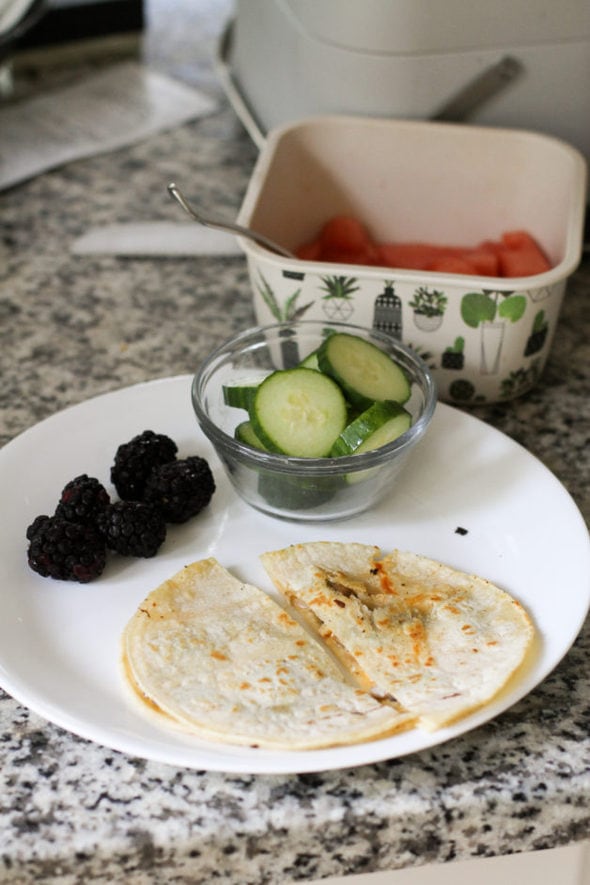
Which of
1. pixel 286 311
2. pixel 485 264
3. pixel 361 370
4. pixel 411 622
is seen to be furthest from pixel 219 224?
pixel 411 622

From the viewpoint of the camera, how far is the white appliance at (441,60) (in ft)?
3.86

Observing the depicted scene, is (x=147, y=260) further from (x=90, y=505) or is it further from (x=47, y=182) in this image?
(x=90, y=505)

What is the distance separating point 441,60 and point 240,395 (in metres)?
0.49

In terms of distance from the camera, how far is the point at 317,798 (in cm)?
74

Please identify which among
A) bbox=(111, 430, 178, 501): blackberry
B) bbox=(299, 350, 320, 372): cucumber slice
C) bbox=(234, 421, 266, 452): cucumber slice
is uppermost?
bbox=(299, 350, 320, 372): cucumber slice

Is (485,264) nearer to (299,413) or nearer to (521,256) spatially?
(521,256)

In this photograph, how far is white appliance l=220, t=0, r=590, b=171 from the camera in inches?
46.4

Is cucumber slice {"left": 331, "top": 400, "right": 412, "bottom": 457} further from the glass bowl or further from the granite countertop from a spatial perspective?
the granite countertop

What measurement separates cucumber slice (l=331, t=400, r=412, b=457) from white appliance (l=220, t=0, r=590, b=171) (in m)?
0.48

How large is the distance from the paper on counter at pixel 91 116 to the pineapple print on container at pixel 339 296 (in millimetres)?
665

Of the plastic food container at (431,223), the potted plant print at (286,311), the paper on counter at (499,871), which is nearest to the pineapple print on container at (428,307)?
the plastic food container at (431,223)

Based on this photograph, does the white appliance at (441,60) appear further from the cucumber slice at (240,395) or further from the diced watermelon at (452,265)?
the cucumber slice at (240,395)

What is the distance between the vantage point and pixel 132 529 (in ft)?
2.91

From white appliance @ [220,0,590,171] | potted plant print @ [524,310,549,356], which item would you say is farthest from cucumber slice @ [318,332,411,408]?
white appliance @ [220,0,590,171]
